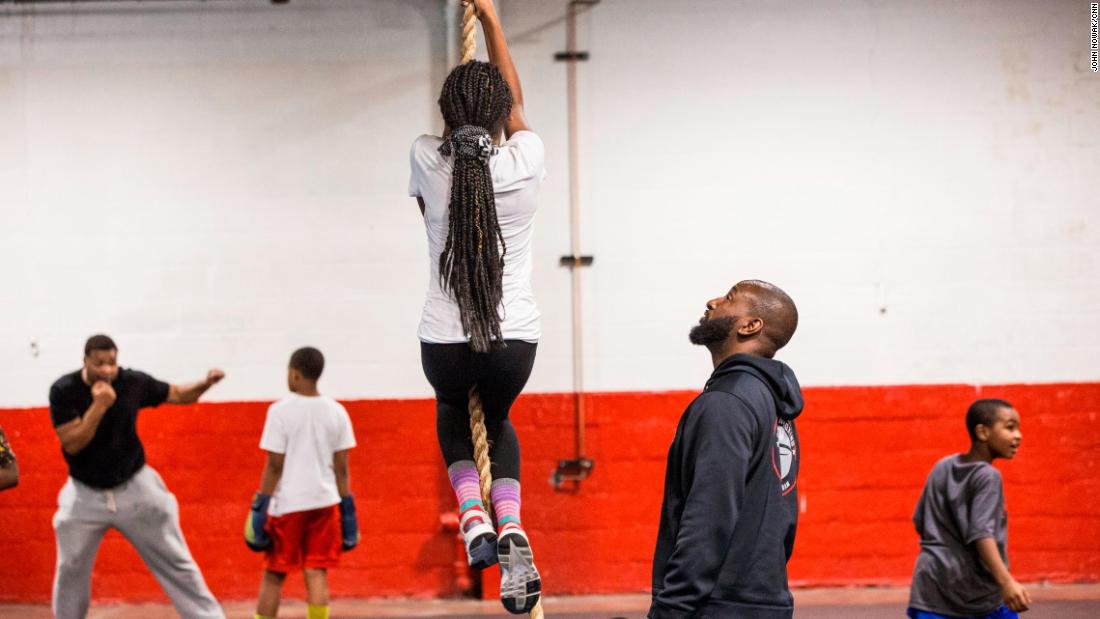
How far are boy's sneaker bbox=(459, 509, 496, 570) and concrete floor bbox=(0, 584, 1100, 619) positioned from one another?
303 centimetres

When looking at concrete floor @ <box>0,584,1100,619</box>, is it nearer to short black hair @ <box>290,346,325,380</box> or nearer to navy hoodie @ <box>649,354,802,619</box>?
short black hair @ <box>290,346,325,380</box>

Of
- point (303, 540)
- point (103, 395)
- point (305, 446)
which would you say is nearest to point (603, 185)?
point (305, 446)

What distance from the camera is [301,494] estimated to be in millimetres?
5316

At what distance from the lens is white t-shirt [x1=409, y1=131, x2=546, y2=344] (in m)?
3.04

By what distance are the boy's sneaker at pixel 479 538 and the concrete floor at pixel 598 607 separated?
3.03 metres

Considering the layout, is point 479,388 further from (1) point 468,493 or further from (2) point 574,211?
(2) point 574,211

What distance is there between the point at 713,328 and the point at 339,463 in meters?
3.11

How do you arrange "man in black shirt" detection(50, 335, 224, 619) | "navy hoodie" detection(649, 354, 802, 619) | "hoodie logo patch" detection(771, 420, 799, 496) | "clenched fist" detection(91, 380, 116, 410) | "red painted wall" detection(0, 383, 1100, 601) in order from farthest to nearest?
"red painted wall" detection(0, 383, 1100, 601) → "man in black shirt" detection(50, 335, 224, 619) → "clenched fist" detection(91, 380, 116, 410) → "hoodie logo patch" detection(771, 420, 799, 496) → "navy hoodie" detection(649, 354, 802, 619)

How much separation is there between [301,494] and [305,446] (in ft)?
0.74

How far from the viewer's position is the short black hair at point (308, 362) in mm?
5340

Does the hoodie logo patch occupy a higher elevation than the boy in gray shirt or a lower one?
higher

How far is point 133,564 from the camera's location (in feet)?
20.9

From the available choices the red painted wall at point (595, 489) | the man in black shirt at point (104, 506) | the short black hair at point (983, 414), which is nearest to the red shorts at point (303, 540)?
the man in black shirt at point (104, 506)

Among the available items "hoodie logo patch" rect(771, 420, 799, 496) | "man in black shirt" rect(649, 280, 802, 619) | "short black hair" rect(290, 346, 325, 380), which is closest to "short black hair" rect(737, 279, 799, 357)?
"man in black shirt" rect(649, 280, 802, 619)
